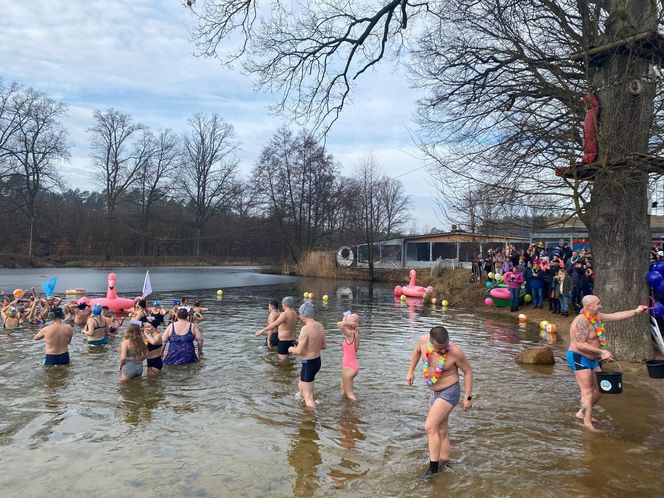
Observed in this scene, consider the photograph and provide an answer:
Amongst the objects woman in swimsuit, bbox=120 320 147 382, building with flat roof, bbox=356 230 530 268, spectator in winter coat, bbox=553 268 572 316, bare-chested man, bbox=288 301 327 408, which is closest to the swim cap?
bare-chested man, bbox=288 301 327 408

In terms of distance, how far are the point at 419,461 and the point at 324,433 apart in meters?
1.40

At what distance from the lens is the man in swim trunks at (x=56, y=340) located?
32.1 ft

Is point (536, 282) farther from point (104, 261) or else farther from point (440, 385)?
point (104, 261)

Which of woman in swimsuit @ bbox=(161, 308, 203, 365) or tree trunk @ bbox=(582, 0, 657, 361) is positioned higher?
tree trunk @ bbox=(582, 0, 657, 361)

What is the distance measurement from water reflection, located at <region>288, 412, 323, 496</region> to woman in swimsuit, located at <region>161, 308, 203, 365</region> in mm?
3972

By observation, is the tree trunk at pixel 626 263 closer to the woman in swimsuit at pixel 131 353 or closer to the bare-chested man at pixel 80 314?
the woman in swimsuit at pixel 131 353

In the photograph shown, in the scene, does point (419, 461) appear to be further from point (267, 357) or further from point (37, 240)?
point (37, 240)

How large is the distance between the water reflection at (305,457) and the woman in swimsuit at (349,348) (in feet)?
3.41

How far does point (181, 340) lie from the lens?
1030cm

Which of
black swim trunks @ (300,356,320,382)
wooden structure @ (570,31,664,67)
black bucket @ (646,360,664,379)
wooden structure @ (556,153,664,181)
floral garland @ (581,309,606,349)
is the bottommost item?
black swim trunks @ (300,356,320,382)

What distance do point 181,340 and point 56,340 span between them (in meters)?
2.33

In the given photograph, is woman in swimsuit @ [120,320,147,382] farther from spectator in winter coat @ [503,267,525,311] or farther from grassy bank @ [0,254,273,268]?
grassy bank @ [0,254,273,268]

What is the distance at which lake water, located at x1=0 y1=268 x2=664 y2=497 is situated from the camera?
5203 millimetres

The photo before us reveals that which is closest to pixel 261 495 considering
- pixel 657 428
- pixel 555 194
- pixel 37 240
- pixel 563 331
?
pixel 657 428
